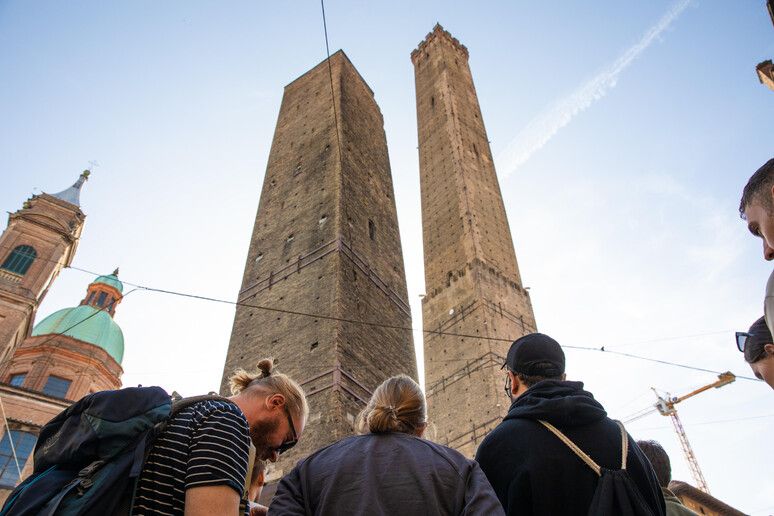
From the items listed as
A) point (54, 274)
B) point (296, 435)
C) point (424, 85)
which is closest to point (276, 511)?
point (296, 435)

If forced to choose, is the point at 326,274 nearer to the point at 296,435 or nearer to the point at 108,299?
the point at 296,435

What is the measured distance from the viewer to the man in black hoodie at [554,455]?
1.59 metres

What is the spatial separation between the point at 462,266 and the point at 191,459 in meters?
17.0

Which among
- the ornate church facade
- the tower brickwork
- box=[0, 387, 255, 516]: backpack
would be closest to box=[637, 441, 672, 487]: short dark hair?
box=[0, 387, 255, 516]: backpack

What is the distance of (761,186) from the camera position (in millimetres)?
1361

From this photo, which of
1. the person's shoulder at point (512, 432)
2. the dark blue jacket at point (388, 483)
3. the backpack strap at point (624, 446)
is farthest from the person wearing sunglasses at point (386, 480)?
the backpack strap at point (624, 446)

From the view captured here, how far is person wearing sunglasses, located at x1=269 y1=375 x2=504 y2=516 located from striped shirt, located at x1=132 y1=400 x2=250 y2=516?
311mm

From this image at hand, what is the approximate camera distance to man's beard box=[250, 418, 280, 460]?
168 centimetres

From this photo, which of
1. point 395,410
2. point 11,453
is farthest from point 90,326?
point 395,410

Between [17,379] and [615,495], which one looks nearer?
[615,495]

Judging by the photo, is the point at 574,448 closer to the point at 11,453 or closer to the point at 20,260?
the point at 11,453

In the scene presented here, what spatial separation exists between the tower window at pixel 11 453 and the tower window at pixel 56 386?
484 centimetres

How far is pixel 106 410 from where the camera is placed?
1.25m

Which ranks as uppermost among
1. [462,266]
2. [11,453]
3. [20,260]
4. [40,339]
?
[20,260]
